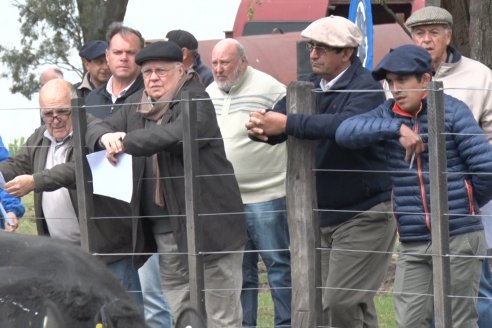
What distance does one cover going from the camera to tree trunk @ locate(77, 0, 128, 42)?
68.5 ft

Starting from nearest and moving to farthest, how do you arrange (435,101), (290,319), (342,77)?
(435,101) → (342,77) → (290,319)

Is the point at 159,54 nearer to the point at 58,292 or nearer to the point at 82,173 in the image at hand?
the point at 82,173

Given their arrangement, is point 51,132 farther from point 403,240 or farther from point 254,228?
point 403,240

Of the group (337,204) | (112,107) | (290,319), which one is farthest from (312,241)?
(112,107)

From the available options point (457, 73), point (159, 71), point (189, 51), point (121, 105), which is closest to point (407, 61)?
point (457, 73)

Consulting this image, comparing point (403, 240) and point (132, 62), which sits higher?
point (132, 62)

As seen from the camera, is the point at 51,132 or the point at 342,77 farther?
the point at 51,132

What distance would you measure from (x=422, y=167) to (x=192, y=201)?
143cm

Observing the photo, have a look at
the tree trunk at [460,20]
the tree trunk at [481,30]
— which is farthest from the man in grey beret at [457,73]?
the tree trunk at [460,20]

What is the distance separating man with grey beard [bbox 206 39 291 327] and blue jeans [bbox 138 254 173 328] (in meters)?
0.54

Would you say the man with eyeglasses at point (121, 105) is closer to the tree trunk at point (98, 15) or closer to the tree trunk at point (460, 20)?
the tree trunk at point (460, 20)

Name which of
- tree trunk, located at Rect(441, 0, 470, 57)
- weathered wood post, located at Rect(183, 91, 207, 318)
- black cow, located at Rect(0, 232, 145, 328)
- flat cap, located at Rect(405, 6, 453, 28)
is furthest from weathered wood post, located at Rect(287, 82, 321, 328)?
tree trunk, located at Rect(441, 0, 470, 57)

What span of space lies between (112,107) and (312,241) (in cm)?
179

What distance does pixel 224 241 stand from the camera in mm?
7527
